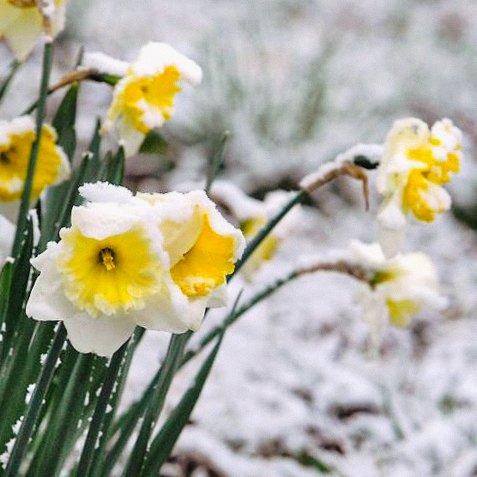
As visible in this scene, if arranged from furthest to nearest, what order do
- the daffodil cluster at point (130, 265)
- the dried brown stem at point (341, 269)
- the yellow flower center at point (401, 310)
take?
1. the yellow flower center at point (401, 310)
2. the dried brown stem at point (341, 269)
3. the daffodil cluster at point (130, 265)

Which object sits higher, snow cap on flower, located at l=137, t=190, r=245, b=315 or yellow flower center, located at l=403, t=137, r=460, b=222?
yellow flower center, located at l=403, t=137, r=460, b=222

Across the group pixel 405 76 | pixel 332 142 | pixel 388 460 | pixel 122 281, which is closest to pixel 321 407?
pixel 388 460

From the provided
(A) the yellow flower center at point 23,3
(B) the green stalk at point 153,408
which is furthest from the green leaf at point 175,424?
(A) the yellow flower center at point 23,3

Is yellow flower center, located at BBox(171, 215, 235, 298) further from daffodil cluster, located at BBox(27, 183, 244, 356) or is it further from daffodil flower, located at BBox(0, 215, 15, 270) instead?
daffodil flower, located at BBox(0, 215, 15, 270)

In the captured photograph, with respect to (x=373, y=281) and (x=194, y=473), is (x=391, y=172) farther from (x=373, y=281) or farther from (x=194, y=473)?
(x=194, y=473)

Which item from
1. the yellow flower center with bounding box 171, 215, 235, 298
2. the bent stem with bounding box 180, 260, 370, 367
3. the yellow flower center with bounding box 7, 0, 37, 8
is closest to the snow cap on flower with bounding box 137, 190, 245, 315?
the yellow flower center with bounding box 171, 215, 235, 298

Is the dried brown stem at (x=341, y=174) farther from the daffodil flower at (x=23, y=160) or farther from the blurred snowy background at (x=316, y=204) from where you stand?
the daffodil flower at (x=23, y=160)
